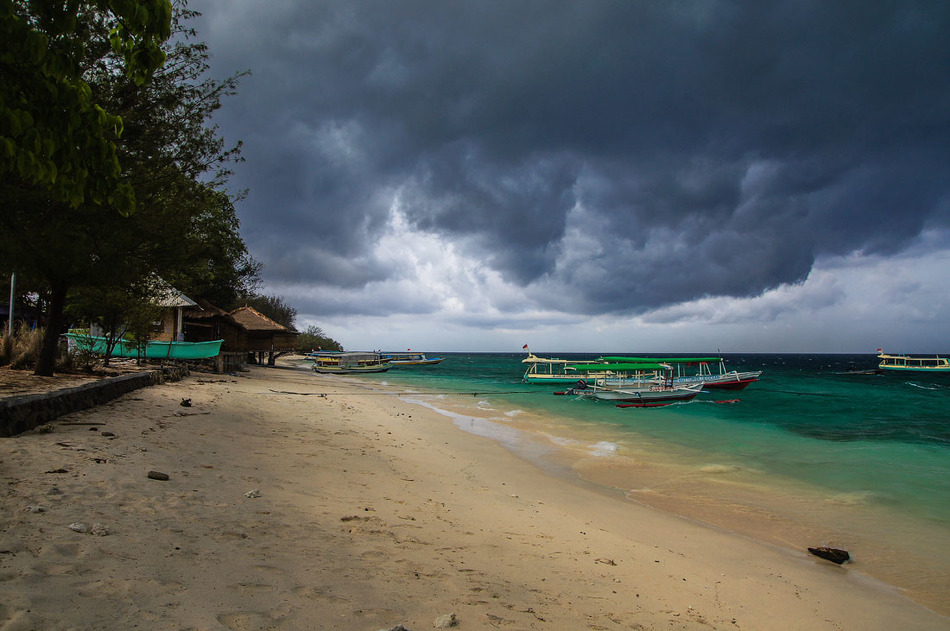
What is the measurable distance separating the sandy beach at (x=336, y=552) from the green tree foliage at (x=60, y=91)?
8.90 feet

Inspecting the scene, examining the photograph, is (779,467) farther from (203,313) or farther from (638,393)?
(203,313)

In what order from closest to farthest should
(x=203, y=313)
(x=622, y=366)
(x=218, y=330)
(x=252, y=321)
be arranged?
1. (x=203, y=313)
2. (x=622, y=366)
3. (x=218, y=330)
4. (x=252, y=321)

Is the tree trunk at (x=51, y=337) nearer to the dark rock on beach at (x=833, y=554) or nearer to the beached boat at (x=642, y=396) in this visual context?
the dark rock on beach at (x=833, y=554)

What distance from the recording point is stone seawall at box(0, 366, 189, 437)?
629cm

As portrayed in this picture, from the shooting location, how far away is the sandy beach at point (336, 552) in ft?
10.7

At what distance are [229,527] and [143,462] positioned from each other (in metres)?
2.44

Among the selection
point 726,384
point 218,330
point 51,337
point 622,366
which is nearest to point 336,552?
point 51,337

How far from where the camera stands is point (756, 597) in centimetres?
542

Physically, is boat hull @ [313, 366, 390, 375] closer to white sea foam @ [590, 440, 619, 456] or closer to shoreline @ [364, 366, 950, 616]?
white sea foam @ [590, 440, 619, 456]

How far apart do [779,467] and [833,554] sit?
25.4ft

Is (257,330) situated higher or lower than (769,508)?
higher

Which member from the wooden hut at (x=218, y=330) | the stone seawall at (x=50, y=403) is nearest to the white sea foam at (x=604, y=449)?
the stone seawall at (x=50, y=403)

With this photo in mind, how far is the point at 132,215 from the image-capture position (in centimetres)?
1084

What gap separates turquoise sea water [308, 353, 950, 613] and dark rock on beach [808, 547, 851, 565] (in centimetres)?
27
